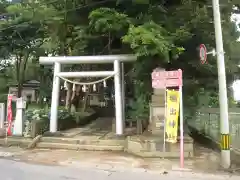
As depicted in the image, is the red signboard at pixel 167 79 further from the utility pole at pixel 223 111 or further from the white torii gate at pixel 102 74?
the white torii gate at pixel 102 74

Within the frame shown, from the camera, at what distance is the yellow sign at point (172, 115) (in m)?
11.1

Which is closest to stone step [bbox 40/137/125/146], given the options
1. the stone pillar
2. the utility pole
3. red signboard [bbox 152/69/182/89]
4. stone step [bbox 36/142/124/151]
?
stone step [bbox 36/142/124/151]

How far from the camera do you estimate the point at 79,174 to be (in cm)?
895

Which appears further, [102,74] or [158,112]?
[102,74]

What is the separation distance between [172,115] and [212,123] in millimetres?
3249

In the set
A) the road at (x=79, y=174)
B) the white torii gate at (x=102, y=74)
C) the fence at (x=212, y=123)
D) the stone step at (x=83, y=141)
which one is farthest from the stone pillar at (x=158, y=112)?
the road at (x=79, y=174)

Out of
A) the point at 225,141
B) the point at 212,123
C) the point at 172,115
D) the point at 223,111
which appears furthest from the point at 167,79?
the point at 212,123

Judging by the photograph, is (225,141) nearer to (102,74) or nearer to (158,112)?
A: (158,112)

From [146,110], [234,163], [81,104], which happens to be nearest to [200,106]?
[146,110]

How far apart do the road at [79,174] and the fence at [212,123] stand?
125 inches

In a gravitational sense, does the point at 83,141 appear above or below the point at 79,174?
above

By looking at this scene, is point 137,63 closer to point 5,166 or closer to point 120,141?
point 120,141

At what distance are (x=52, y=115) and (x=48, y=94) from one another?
16903mm

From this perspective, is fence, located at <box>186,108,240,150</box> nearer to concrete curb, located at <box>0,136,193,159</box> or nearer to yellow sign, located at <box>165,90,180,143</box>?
yellow sign, located at <box>165,90,180,143</box>
